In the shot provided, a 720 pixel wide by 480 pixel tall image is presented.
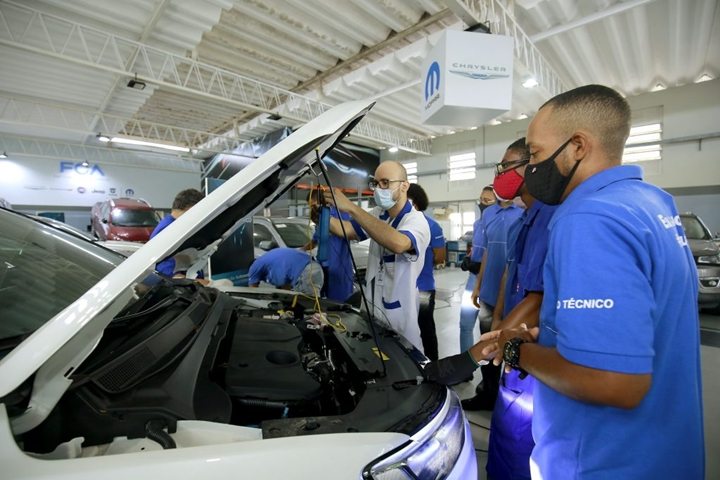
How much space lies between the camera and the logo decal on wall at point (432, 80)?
4.20 meters

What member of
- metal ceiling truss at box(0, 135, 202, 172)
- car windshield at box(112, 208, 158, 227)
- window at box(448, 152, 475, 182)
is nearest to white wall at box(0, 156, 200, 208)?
metal ceiling truss at box(0, 135, 202, 172)

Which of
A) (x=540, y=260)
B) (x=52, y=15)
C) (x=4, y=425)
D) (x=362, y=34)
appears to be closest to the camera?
(x=4, y=425)

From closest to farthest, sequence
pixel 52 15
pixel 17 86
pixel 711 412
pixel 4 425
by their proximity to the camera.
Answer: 1. pixel 4 425
2. pixel 711 412
3. pixel 52 15
4. pixel 17 86

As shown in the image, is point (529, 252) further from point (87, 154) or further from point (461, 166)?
point (87, 154)

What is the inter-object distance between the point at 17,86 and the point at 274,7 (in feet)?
21.3

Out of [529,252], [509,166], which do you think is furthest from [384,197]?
[529,252]

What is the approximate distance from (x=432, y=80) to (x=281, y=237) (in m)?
3.01

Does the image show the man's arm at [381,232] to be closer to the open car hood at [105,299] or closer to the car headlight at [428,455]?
the open car hood at [105,299]

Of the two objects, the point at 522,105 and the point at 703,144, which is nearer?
the point at 703,144

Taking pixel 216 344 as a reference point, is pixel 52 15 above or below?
above

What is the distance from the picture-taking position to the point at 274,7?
507cm

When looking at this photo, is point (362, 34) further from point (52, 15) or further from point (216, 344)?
point (216, 344)

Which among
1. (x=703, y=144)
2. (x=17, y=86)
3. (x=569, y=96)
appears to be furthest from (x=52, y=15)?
(x=703, y=144)

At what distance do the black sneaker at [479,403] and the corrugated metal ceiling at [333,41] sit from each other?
4.20 meters
